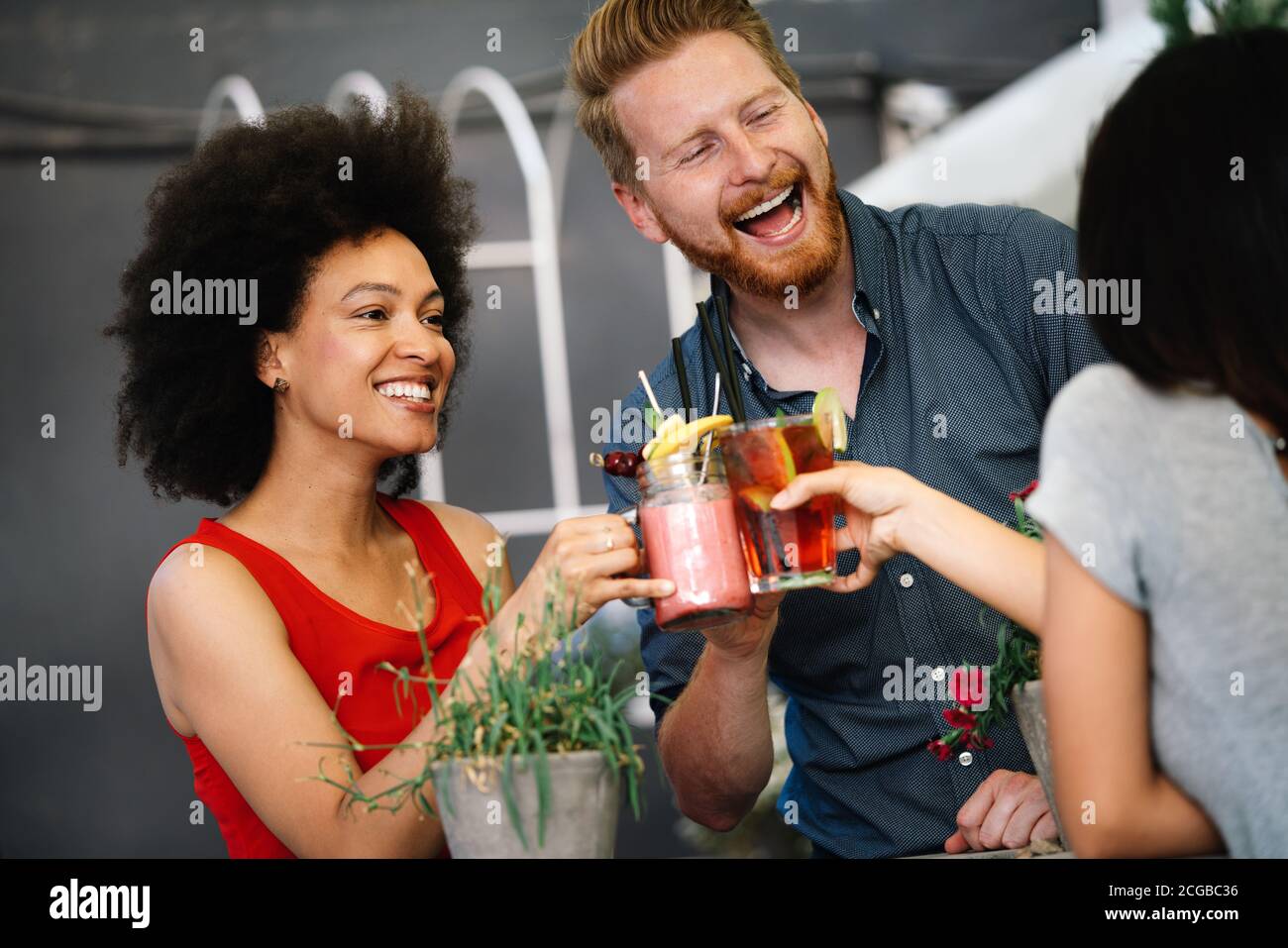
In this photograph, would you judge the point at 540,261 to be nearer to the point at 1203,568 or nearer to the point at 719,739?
the point at 719,739

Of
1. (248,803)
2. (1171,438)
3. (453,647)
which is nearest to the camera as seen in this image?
(1171,438)

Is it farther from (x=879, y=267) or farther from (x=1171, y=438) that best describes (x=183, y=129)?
(x=1171, y=438)

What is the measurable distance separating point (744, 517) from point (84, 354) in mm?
2953

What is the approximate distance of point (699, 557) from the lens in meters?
1.38

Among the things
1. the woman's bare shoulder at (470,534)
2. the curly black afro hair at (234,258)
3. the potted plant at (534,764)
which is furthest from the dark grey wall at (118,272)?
the potted plant at (534,764)

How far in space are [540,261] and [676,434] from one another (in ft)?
8.04

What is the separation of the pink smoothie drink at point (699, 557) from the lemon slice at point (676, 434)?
0.19 ft

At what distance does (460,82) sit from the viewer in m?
3.79

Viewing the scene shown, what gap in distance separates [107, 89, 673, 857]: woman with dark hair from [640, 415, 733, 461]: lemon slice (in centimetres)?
57

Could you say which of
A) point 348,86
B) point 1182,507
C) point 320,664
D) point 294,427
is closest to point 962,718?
point 1182,507

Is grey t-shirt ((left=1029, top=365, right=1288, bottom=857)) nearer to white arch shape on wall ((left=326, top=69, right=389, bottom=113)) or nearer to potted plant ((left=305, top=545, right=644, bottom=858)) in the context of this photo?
potted plant ((left=305, top=545, right=644, bottom=858))

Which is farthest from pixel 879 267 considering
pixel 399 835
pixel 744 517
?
pixel 399 835

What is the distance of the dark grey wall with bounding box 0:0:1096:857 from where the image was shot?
3.76 m
